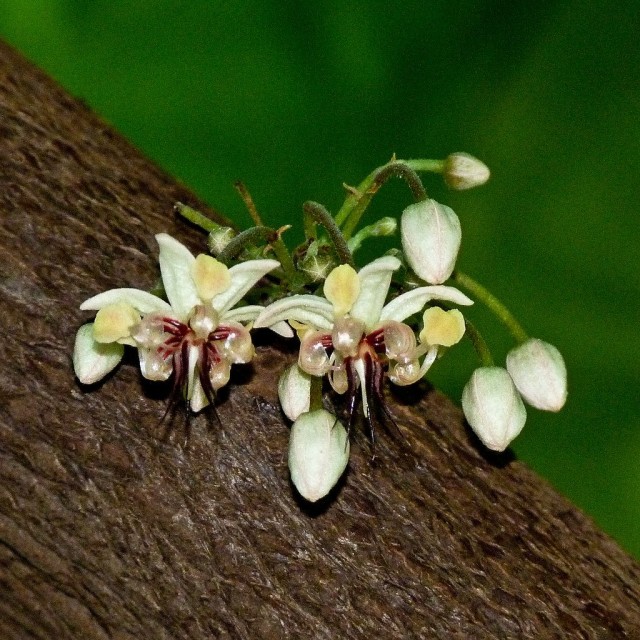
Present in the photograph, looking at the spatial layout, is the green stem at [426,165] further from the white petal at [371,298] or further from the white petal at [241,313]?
the white petal at [241,313]

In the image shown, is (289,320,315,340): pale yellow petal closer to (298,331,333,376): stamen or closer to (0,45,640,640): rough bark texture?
(298,331,333,376): stamen

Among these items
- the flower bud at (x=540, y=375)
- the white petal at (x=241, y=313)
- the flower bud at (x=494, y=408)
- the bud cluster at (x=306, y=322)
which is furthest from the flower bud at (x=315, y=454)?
the flower bud at (x=540, y=375)

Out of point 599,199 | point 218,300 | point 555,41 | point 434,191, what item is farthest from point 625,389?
point 218,300

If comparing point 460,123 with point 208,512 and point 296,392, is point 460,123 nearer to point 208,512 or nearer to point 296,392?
point 296,392

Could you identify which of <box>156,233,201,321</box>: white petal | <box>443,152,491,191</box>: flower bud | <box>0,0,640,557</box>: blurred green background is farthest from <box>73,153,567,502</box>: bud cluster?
<box>0,0,640,557</box>: blurred green background

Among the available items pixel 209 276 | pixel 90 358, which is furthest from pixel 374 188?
pixel 90 358

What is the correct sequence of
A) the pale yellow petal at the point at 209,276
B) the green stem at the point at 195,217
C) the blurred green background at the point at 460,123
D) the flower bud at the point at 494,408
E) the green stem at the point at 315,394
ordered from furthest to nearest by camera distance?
1. the blurred green background at the point at 460,123
2. the green stem at the point at 195,217
3. the flower bud at the point at 494,408
4. the green stem at the point at 315,394
5. the pale yellow petal at the point at 209,276

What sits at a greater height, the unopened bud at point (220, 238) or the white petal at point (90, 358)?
the unopened bud at point (220, 238)
